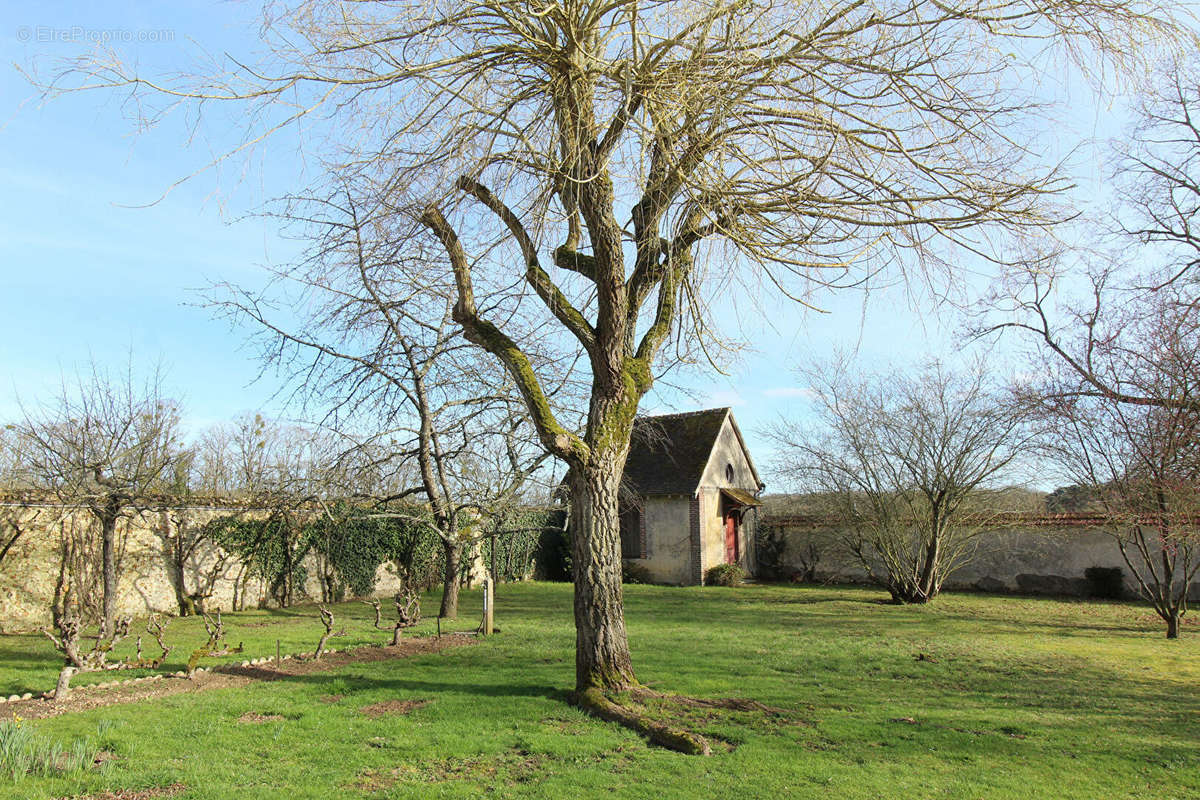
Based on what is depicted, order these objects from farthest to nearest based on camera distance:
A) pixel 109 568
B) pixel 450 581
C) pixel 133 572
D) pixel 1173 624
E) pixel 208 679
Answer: pixel 450 581, pixel 133 572, pixel 1173 624, pixel 109 568, pixel 208 679

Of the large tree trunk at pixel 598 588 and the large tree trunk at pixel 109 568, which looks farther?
the large tree trunk at pixel 109 568

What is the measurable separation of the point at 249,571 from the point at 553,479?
Result: 7122mm

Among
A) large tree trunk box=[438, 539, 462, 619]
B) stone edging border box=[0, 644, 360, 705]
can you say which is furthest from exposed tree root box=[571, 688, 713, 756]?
large tree trunk box=[438, 539, 462, 619]

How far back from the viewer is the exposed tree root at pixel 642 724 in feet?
19.2

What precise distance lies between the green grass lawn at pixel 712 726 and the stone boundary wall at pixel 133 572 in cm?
95

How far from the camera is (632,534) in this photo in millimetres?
23625

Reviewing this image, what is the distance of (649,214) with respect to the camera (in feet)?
23.7

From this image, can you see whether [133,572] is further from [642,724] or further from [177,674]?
→ [642,724]

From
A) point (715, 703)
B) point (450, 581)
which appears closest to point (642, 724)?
point (715, 703)

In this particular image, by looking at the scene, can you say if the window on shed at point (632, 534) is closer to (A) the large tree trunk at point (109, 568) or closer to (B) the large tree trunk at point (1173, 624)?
(B) the large tree trunk at point (1173, 624)

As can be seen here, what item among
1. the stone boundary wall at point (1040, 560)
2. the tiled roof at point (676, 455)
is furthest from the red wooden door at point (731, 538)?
the stone boundary wall at point (1040, 560)

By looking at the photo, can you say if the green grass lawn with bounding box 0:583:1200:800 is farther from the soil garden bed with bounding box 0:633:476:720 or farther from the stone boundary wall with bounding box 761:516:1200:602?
the stone boundary wall with bounding box 761:516:1200:602

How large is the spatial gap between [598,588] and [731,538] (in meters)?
17.7

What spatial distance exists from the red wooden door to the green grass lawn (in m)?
11.6
